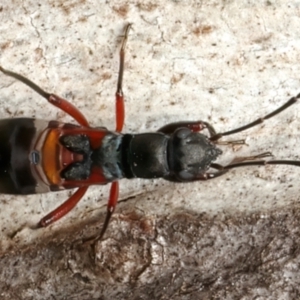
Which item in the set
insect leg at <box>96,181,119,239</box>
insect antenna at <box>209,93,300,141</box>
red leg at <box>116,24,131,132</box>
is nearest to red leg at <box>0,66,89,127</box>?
red leg at <box>116,24,131,132</box>

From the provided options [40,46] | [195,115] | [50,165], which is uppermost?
[40,46]

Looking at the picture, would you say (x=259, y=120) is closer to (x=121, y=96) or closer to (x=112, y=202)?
(x=121, y=96)

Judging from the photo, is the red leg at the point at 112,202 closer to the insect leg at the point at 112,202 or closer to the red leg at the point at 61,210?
the insect leg at the point at 112,202

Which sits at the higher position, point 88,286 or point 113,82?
point 113,82

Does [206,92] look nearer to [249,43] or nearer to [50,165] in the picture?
[249,43]

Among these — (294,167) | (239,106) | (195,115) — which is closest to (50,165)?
(195,115)

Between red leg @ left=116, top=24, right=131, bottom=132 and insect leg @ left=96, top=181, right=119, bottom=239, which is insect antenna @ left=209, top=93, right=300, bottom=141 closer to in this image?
red leg @ left=116, top=24, right=131, bottom=132

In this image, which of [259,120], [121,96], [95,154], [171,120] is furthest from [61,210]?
[259,120]
